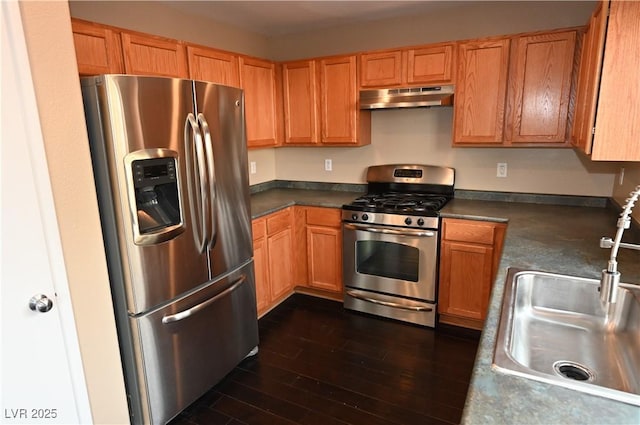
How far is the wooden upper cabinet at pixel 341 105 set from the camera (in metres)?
3.15

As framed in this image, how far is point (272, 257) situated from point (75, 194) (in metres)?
1.75

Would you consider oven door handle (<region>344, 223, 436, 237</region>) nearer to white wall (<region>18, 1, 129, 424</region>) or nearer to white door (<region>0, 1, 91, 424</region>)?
white wall (<region>18, 1, 129, 424</region>)

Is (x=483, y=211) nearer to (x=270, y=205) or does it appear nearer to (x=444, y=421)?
(x=444, y=421)

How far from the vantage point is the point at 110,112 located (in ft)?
5.22

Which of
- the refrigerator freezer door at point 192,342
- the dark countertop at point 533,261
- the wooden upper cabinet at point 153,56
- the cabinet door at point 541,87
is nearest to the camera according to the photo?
the dark countertop at point 533,261

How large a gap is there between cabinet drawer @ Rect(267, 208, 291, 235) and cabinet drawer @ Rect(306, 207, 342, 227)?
176mm

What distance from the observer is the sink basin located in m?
1.13

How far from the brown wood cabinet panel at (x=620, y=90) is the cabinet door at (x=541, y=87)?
1.12 metres

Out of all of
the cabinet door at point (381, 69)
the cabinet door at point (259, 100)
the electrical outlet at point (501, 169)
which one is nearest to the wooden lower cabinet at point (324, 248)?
the cabinet door at point (259, 100)

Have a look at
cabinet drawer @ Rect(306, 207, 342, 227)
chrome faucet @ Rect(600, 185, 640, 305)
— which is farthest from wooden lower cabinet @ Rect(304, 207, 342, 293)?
chrome faucet @ Rect(600, 185, 640, 305)

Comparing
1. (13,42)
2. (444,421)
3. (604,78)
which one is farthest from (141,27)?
(444,421)

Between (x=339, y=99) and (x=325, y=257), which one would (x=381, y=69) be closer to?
(x=339, y=99)

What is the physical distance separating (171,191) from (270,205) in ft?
4.27

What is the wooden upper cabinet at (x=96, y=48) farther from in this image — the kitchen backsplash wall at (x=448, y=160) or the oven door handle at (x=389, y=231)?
the oven door handle at (x=389, y=231)
